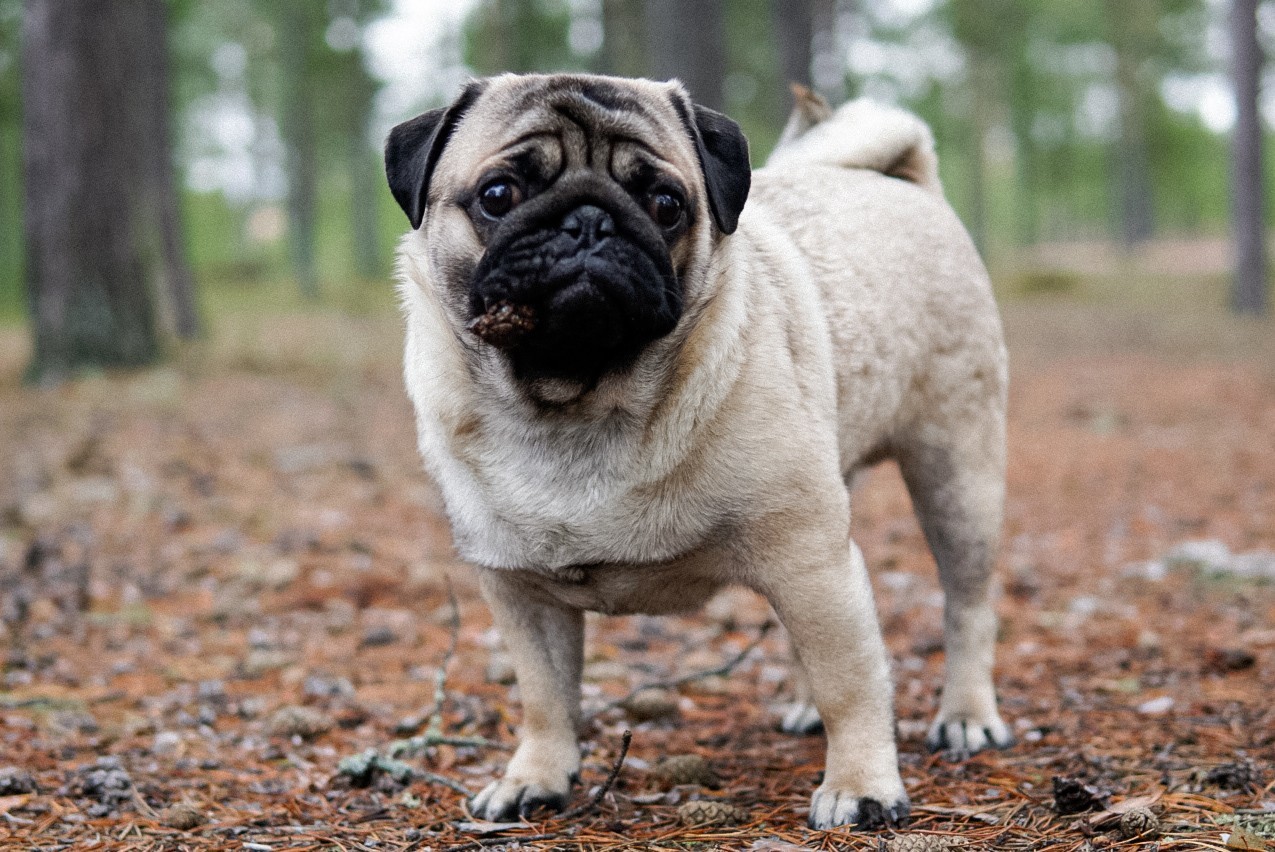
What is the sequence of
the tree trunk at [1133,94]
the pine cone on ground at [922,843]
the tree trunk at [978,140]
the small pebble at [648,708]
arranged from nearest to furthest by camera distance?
the pine cone on ground at [922,843]
the small pebble at [648,708]
the tree trunk at [978,140]
the tree trunk at [1133,94]

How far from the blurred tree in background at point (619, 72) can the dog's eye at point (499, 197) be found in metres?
13.8

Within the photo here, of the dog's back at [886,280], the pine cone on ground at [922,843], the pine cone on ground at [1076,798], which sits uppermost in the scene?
the dog's back at [886,280]

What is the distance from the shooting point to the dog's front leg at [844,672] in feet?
10.00

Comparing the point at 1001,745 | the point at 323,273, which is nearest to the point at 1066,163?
the point at 323,273

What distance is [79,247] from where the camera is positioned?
10.8 meters

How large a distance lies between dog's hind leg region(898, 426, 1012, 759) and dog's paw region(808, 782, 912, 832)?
0.98 metres

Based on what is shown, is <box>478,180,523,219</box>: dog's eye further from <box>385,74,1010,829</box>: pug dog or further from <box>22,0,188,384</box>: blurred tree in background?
<box>22,0,188,384</box>: blurred tree in background

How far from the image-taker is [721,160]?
3236 mm

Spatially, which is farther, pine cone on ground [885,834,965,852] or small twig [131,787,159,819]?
small twig [131,787,159,819]

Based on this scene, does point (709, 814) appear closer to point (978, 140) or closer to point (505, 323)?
point (505, 323)

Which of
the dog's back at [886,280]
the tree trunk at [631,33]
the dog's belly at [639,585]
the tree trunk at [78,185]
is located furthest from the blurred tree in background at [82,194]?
the tree trunk at [631,33]

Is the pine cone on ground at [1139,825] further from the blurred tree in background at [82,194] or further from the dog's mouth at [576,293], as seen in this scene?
the blurred tree in background at [82,194]

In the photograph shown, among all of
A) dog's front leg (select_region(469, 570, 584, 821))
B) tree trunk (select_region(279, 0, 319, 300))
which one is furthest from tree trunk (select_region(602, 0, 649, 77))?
dog's front leg (select_region(469, 570, 584, 821))

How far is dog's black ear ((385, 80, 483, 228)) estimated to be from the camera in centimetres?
328
